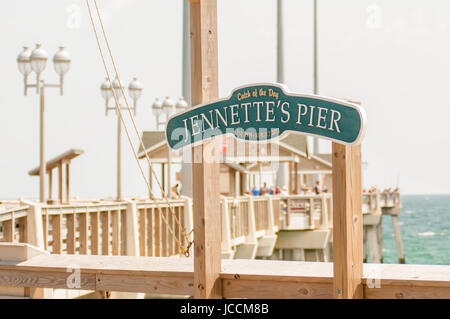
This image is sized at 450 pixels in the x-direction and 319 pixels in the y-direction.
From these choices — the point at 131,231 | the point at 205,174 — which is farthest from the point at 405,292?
the point at 131,231

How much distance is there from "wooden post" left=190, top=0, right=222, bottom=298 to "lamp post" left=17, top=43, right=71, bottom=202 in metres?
8.41

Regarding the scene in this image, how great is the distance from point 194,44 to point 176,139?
0.82 m

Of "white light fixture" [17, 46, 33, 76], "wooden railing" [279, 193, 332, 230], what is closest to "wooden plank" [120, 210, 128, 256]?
"white light fixture" [17, 46, 33, 76]

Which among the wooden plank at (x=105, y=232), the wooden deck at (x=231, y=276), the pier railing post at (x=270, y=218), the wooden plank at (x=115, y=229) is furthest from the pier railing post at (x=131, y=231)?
the pier railing post at (x=270, y=218)

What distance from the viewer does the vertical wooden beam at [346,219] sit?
5.22 meters

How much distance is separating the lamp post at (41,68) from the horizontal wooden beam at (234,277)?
22.7 ft

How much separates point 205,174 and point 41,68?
30.6ft

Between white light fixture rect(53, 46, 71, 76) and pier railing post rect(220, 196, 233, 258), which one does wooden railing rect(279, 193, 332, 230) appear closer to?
pier railing post rect(220, 196, 233, 258)

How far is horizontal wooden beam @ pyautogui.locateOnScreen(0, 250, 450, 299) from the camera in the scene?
17.9 feet

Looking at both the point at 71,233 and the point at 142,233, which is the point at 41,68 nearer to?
the point at 142,233

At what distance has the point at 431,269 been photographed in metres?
5.84

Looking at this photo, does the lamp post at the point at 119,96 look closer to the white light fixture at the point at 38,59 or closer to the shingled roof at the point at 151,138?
the white light fixture at the point at 38,59

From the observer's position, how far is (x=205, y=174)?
5906 mm
